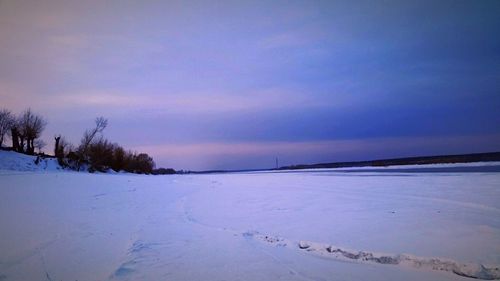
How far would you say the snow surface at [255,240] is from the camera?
5.51 metres

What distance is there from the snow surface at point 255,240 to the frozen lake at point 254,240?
2 cm

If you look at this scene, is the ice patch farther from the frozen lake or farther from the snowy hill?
the snowy hill

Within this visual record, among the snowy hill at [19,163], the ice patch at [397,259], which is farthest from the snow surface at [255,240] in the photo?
the snowy hill at [19,163]

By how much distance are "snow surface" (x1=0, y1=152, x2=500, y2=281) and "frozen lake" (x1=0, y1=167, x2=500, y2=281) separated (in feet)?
0.07

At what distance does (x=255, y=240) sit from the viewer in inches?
303

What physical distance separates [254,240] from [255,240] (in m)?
0.02

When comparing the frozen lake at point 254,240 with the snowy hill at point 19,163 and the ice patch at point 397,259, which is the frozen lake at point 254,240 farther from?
the snowy hill at point 19,163

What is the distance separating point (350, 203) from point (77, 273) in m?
9.51

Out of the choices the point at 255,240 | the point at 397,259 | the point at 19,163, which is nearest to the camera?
the point at 397,259

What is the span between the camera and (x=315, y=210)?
11141 millimetres

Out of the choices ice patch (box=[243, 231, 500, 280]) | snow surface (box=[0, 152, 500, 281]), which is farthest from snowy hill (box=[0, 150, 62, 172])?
ice patch (box=[243, 231, 500, 280])

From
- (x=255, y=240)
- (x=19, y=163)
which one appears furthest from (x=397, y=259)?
(x=19, y=163)

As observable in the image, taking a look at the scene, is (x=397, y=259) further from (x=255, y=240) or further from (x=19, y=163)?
(x=19, y=163)

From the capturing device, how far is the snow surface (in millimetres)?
5512
